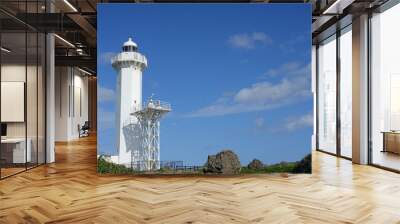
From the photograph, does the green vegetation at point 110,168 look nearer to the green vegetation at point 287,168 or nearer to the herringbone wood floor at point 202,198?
the herringbone wood floor at point 202,198

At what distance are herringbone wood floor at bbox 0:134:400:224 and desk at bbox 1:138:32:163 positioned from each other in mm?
312

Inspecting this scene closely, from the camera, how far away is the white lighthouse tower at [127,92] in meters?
6.42

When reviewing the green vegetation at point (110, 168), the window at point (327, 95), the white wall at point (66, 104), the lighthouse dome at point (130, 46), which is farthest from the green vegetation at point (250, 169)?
the white wall at point (66, 104)

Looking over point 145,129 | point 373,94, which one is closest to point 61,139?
point 145,129

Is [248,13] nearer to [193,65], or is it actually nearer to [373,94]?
[193,65]

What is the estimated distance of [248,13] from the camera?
6539mm

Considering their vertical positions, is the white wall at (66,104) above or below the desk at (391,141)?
above

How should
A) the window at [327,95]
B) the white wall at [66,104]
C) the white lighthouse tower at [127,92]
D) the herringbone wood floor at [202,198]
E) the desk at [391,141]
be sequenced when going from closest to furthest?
the herringbone wood floor at [202,198] → the white lighthouse tower at [127,92] → the desk at [391,141] → the window at [327,95] → the white wall at [66,104]

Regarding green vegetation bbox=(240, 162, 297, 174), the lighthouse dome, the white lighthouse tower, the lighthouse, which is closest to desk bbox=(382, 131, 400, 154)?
green vegetation bbox=(240, 162, 297, 174)

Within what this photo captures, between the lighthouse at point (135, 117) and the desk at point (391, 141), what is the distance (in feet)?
13.4

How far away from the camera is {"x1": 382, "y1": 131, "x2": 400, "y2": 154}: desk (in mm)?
6897

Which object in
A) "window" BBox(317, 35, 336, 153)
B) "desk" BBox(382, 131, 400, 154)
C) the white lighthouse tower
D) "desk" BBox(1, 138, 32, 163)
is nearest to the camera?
"desk" BBox(1, 138, 32, 163)

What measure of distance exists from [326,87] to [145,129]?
236 inches

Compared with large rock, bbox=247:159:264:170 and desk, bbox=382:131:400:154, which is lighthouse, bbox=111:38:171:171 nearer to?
large rock, bbox=247:159:264:170
